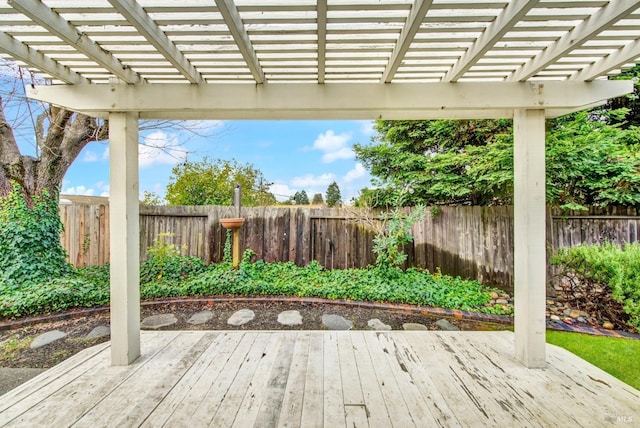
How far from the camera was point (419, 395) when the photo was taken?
1.62 metres

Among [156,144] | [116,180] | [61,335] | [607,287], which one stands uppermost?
[156,144]

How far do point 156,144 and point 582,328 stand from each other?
616cm

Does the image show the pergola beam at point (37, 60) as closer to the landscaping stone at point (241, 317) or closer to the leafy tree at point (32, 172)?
the landscaping stone at point (241, 317)

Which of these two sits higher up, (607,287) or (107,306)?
(607,287)

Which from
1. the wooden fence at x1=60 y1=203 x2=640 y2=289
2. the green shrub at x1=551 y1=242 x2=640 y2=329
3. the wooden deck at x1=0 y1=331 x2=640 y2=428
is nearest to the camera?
the wooden deck at x1=0 y1=331 x2=640 y2=428

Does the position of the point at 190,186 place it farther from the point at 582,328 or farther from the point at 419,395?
the point at 582,328

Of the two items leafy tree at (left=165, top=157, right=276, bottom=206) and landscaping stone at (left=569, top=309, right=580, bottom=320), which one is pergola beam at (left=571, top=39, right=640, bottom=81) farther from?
leafy tree at (left=165, top=157, right=276, bottom=206)

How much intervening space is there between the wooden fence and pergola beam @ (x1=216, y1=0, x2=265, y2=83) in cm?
314

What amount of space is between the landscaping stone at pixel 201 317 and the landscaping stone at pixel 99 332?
79 cm

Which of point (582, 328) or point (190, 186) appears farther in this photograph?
point (190, 186)

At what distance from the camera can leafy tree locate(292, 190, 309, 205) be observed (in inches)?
365

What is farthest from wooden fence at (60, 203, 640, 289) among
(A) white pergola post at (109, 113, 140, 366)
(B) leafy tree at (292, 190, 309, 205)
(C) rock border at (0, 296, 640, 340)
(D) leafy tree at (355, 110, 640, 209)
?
(B) leafy tree at (292, 190, 309, 205)

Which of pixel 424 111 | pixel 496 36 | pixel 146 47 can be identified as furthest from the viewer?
pixel 424 111

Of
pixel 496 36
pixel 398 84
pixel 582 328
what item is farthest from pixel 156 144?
pixel 582 328
